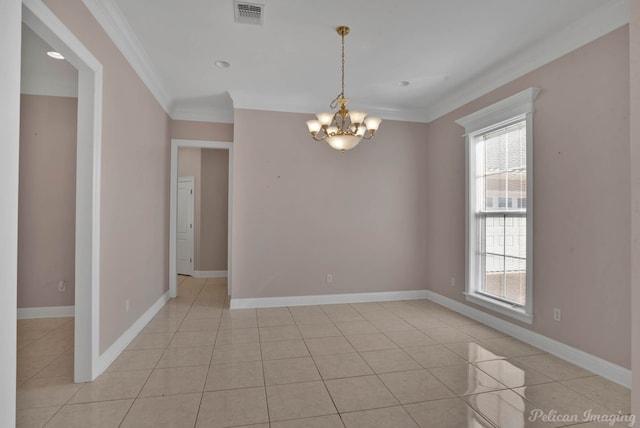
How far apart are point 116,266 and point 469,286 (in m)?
3.97

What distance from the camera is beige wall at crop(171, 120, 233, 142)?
17.1ft

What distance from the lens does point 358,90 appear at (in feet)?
14.5

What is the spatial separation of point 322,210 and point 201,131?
2.32 m

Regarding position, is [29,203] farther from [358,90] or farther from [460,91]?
[460,91]

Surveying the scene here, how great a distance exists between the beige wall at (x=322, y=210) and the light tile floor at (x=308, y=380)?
101cm

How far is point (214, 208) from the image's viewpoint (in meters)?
7.05

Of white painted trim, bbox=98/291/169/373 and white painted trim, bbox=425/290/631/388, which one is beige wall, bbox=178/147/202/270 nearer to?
white painted trim, bbox=98/291/169/373

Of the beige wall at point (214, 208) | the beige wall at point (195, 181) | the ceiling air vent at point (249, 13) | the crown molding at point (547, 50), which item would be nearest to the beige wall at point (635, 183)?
the crown molding at point (547, 50)

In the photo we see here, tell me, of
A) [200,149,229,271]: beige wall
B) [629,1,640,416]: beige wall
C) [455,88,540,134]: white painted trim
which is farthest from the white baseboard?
[455,88,540,134]: white painted trim

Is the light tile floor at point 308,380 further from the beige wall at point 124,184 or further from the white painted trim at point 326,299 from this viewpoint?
the white painted trim at point 326,299

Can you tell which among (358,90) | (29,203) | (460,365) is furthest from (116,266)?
(358,90)

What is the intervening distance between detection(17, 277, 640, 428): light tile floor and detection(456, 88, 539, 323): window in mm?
488

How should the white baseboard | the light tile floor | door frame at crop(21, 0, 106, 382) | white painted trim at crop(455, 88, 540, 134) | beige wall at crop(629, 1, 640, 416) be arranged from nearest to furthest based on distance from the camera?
beige wall at crop(629, 1, 640, 416), the light tile floor, door frame at crop(21, 0, 106, 382), white painted trim at crop(455, 88, 540, 134), the white baseboard

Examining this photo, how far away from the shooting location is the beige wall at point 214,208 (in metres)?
7.02
